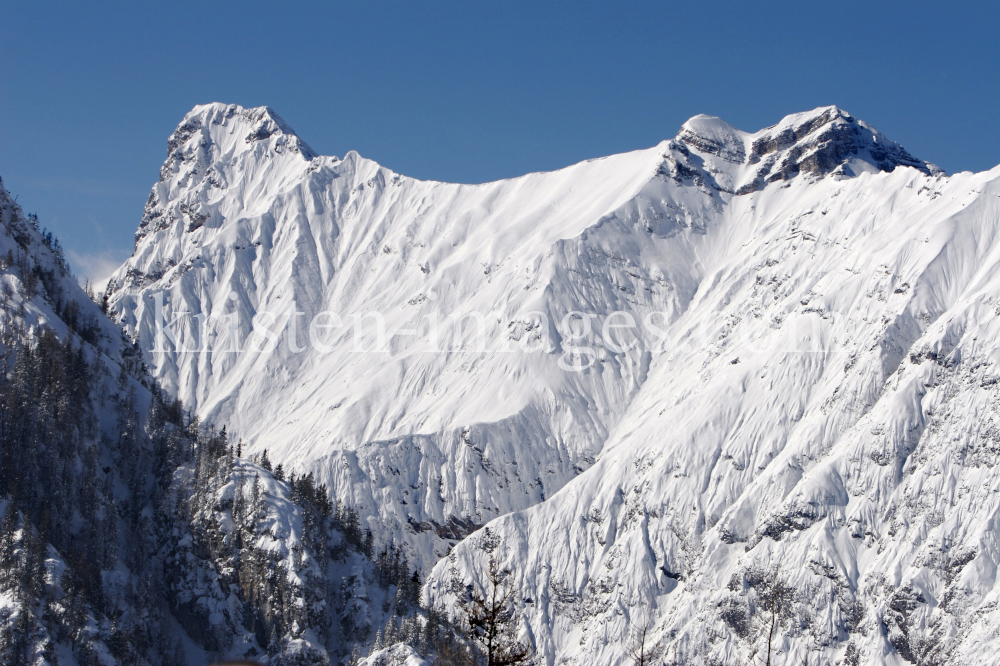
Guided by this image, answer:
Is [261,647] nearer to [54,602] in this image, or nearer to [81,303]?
[54,602]

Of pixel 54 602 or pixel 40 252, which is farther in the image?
pixel 40 252

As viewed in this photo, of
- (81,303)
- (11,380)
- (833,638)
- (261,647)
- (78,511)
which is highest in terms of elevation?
(81,303)

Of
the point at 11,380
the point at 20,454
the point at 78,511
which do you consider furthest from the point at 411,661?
the point at 11,380

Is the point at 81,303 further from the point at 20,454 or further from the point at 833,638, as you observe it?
the point at 833,638

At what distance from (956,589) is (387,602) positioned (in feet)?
348

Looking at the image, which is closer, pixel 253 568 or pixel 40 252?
pixel 253 568

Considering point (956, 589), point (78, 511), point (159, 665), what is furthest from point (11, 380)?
point (956, 589)

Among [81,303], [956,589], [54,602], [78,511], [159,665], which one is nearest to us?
[54,602]

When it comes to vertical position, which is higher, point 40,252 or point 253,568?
point 40,252

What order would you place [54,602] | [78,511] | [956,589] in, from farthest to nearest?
[956,589] → [78,511] → [54,602]

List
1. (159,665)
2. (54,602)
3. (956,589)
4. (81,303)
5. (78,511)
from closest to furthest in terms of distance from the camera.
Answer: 1. (54,602)
2. (159,665)
3. (78,511)
4. (81,303)
5. (956,589)

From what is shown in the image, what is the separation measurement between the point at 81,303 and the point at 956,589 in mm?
157581

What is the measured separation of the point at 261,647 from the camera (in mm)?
136125

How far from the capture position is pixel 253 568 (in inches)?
5595
